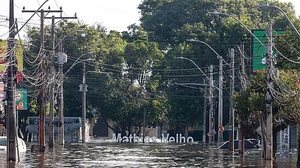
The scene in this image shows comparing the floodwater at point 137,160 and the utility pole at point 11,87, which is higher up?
the utility pole at point 11,87

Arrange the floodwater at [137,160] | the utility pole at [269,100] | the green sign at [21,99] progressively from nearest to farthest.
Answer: the utility pole at [269,100]
the floodwater at [137,160]
the green sign at [21,99]

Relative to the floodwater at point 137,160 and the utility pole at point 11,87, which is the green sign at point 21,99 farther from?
the utility pole at point 11,87

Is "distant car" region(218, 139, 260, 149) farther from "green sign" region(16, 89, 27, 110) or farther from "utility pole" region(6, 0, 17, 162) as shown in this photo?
"utility pole" region(6, 0, 17, 162)

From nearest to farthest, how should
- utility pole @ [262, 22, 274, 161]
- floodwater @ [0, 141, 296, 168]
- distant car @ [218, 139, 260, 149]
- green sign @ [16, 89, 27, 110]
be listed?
utility pole @ [262, 22, 274, 161] < floodwater @ [0, 141, 296, 168] < green sign @ [16, 89, 27, 110] < distant car @ [218, 139, 260, 149]

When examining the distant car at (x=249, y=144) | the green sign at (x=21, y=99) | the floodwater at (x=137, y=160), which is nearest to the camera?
the floodwater at (x=137, y=160)

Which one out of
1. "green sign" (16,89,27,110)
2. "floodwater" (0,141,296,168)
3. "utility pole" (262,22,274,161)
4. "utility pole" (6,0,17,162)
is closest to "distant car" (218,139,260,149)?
"floodwater" (0,141,296,168)

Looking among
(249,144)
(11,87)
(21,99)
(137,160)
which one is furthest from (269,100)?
(21,99)

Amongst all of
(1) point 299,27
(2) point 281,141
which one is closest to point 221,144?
(2) point 281,141

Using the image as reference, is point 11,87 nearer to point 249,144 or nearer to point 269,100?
point 269,100

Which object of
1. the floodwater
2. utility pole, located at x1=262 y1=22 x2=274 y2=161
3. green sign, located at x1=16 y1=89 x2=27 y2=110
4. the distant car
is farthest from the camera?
the distant car

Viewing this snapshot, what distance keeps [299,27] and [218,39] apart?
31.2m

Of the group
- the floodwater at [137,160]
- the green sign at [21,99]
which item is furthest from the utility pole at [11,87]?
the green sign at [21,99]

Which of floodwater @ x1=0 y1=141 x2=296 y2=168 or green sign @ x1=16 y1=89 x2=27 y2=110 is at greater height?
green sign @ x1=16 y1=89 x2=27 y2=110

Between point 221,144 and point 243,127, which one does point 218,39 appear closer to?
point 221,144
